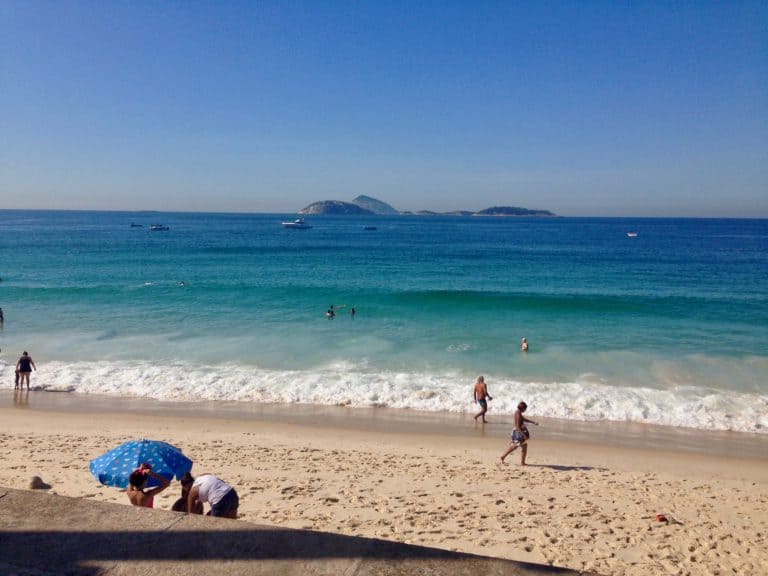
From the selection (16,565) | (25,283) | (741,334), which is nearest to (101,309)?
(25,283)

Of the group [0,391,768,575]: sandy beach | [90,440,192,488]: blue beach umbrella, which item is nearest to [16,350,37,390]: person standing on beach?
[0,391,768,575]: sandy beach

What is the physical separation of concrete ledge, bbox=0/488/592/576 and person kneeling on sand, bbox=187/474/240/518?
3307mm

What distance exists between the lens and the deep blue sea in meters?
15.9

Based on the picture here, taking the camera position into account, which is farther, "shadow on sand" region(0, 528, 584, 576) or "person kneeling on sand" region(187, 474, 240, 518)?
"person kneeling on sand" region(187, 474, 240, 518)

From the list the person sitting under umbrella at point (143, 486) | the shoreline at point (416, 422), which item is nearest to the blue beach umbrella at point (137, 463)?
the person sitting under umbrella at point (143, 486)

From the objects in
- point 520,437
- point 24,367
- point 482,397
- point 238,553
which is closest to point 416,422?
point 482,397

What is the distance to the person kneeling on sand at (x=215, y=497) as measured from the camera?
21.1 feet

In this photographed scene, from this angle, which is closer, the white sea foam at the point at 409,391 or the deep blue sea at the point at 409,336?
the white sea foam at the point at 409,391

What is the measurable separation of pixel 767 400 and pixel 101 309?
28.6 meters

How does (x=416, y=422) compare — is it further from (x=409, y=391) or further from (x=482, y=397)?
(x=409, y=391)

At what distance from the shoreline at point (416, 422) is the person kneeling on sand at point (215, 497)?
6.74 m

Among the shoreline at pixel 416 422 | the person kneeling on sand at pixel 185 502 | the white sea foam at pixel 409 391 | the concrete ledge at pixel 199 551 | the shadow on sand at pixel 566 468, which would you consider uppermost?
the concrete ledge at pixel 199 551

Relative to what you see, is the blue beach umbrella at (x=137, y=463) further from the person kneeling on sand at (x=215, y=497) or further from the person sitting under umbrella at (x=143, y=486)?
the person kneeling on sand at (x=215, y=497)

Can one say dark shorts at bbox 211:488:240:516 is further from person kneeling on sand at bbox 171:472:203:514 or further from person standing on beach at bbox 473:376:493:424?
person standing on beach at bbox 473:376:493:424
